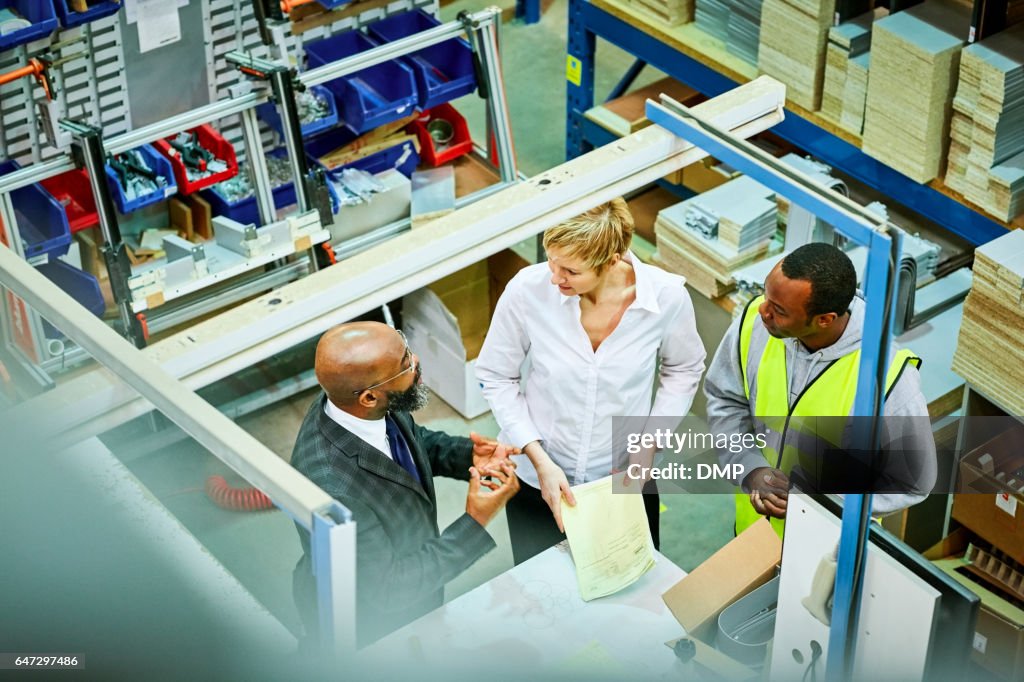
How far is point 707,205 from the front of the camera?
5.16 m

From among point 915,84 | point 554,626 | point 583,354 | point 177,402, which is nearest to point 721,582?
point 554,626

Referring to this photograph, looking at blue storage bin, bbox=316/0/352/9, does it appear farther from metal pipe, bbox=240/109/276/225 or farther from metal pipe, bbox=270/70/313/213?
metal pipe, bbox=240/109/276/225

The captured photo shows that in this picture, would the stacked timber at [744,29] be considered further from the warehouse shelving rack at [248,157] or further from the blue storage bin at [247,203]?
the blue storage bin at [247,203]

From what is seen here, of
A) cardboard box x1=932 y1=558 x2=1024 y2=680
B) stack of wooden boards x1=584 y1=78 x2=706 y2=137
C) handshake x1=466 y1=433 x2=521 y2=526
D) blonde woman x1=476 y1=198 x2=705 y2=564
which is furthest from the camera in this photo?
stack of wooden boards x1=584 y1=78 x2=706 y2=137

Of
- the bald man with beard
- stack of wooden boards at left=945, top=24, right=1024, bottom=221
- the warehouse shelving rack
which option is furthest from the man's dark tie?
stack of wooden boards at left=945, top=24, right=1024, bottom=221

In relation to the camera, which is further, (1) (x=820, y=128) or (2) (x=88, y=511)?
(1) (x=820, y=128)

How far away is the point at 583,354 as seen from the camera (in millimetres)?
3275

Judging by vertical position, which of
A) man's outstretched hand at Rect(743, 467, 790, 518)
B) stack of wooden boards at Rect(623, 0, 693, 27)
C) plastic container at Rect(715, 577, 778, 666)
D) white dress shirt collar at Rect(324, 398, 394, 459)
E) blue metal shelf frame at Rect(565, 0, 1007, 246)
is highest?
white dress shirt collar at Rect(324, 398, 394, 459)

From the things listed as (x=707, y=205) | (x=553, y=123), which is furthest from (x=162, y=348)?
(x=553, y=123)

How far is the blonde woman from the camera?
10.5 feet

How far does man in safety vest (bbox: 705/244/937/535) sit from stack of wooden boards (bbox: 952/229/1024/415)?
3.91 ft

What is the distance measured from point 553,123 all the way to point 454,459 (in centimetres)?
463

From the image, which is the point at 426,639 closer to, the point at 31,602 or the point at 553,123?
the point at 31,602

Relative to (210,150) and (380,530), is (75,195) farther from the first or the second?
(380,530)
